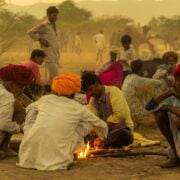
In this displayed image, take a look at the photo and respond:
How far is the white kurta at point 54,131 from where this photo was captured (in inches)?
239

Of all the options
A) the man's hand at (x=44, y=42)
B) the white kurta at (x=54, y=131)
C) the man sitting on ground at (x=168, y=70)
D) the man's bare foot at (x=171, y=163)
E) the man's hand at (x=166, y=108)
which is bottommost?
the man's bare foot at (x=171, y=163)

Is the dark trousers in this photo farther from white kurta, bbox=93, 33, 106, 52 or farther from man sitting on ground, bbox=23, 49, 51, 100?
white kurta, bbox=93, 33, 106, 52

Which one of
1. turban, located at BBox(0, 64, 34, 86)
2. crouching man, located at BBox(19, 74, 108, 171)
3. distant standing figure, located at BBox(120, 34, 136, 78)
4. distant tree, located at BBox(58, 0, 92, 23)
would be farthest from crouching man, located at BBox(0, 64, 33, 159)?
distant tree, located at BBox(58, 0, 92, 23)

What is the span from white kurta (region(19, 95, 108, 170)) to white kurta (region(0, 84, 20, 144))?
23cm

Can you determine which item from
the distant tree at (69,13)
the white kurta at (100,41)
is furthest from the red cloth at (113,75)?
the distant tree at (69,13)

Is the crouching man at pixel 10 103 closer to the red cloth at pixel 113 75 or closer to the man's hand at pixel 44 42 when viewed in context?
the red cloth at pixel 113 75

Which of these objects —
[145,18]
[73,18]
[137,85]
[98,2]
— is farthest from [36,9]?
[137,85]

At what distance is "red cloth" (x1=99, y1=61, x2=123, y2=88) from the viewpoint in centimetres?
1001

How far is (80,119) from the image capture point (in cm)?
623

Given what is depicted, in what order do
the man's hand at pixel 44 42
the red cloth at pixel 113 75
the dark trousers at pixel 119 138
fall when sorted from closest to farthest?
the dark trousers at pixel 119 138 → the red cloth at pixel 113 75 → the man's hand at pixel 44 42

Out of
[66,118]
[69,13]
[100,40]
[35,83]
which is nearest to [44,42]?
[35,83]

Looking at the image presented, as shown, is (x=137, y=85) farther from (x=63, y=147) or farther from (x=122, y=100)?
(x=63, y=147)

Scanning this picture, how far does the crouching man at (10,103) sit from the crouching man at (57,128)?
0.82 ft

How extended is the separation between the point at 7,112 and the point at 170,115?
1.72 meters
